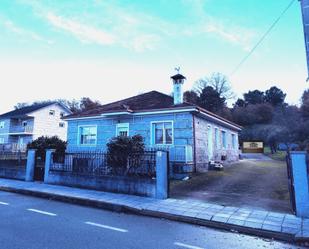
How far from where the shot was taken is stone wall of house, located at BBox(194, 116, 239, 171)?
44.9 feet

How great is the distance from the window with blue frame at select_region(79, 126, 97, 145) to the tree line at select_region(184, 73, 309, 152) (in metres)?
24.7

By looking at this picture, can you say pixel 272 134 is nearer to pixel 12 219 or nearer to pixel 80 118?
pixel 80 118

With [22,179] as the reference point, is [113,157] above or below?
above

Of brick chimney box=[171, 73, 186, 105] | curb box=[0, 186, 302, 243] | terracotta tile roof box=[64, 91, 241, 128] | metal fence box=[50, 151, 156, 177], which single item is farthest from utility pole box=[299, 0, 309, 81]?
brick chimney box=[171, 73, 186, 105]

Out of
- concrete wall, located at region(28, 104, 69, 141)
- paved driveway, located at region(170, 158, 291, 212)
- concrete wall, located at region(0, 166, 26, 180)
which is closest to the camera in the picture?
paved driveway, located at region(170, 158, 291, 212)

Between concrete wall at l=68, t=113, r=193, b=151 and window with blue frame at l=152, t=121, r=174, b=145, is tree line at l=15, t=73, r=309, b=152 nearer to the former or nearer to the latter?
concrete wall at l=68, t=113, r=193, b=151

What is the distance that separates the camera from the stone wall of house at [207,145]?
13.7 metres

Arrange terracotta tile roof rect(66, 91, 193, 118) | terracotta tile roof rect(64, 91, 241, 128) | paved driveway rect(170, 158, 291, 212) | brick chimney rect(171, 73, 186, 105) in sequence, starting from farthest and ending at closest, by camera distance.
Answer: terracotta tile roof rect(66, 91, 193, 118) < brick chimney rect(171, 73, 186, 105) < terracotta tile roof rect(64, 91, 241, 128) < paved driveway rect(170, 158, 291, 212)

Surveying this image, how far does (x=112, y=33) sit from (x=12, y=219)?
10.2 metres

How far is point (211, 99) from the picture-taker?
42656mm

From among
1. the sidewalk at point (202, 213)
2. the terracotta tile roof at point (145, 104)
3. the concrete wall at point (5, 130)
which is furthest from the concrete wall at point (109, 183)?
the concrete wall at point (5, 130)

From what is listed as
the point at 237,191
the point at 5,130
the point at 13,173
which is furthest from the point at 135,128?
the point at 5,130

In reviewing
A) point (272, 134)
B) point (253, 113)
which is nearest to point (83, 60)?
point (272, 134)

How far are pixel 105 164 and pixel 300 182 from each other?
7197mm
